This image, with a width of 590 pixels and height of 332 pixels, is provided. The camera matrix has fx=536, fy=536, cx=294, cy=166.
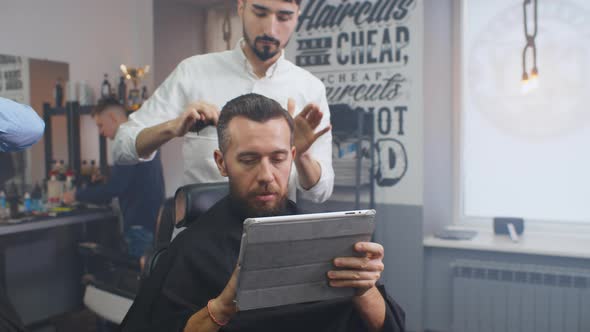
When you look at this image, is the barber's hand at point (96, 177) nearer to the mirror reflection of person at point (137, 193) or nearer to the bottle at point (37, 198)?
the bottle at point (37, 198)

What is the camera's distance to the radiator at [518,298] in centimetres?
312

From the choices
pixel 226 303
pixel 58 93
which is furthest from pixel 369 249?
pixel 58 93

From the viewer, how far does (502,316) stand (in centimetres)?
328

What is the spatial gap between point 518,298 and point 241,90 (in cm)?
220

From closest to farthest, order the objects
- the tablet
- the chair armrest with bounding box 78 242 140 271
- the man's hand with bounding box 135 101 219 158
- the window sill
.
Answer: the tablet
the man's hand with bounding box 135 101 219 158
the window sill
the chair armrest with bounding box 78 242 140 271

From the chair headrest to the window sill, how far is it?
2097 millimetres

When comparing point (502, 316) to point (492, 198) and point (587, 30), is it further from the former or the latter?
point (587, 30)

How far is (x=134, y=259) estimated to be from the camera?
355cm

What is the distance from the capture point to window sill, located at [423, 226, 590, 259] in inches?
122

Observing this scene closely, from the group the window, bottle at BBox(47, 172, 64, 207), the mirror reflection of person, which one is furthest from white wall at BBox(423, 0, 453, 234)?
bottle at BBox(47, 172, 64, 207)

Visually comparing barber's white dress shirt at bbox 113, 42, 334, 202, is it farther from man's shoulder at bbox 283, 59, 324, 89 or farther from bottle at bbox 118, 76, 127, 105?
bottle at bbox 118, 76, 127, 105

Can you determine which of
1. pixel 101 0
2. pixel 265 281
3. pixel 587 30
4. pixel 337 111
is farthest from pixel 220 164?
pixel 101 0

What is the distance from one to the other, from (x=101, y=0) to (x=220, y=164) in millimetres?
Answer: 3804

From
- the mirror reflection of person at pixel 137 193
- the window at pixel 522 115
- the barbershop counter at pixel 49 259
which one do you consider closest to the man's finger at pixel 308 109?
the mirror reflection of person at pixel 137 193
